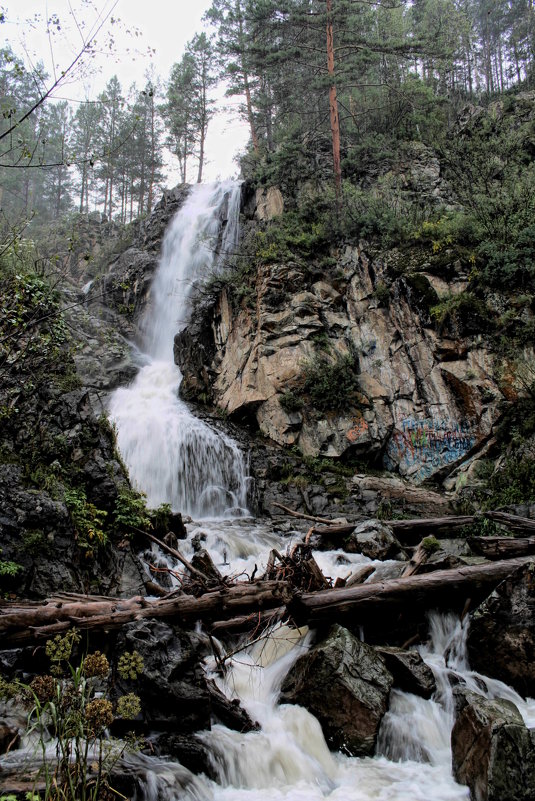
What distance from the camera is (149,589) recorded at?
5785 millimetres

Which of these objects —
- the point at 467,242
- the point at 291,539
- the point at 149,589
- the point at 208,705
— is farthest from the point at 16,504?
the point at 467,242

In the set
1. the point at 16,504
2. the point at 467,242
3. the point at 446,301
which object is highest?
the point at 467,242

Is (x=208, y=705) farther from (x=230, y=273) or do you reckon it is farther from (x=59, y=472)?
(x=230, y=273)

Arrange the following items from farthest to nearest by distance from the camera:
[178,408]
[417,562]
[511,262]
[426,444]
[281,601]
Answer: [178,408], [426,444], [511,262], [417,562], [281,601]

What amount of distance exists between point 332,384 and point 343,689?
9549 mm

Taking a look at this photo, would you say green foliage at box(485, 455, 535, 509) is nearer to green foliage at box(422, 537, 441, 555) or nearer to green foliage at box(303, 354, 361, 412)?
green foliage at box(422, 537, 441, 555)

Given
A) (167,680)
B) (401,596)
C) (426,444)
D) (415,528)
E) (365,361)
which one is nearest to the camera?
(167,680)

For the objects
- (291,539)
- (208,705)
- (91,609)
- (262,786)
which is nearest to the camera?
(262,786)

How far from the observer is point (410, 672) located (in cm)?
456

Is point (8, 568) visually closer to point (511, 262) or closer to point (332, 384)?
point (332, 384)

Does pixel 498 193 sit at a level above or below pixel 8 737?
above

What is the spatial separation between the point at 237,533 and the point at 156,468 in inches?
143

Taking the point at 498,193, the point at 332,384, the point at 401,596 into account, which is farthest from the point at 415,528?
the point at 498,193

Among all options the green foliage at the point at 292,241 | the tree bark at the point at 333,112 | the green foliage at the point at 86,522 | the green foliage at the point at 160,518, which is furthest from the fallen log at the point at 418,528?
the tree bark at the point at 333,112
